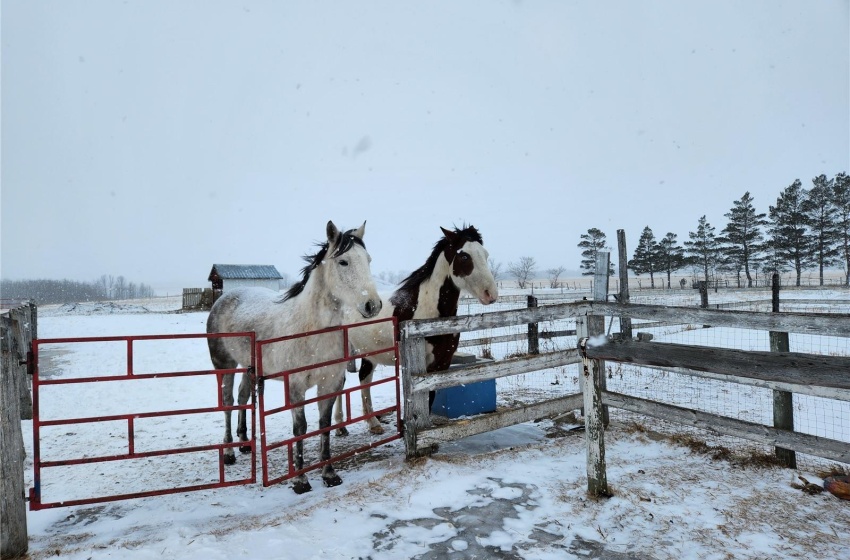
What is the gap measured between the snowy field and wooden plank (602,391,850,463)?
0.43 metres

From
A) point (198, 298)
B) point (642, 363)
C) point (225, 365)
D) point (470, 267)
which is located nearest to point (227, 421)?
point (225, 365)

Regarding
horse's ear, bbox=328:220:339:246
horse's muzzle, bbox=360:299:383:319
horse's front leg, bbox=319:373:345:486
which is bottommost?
horse's front leg, bbox=319:373:345:486

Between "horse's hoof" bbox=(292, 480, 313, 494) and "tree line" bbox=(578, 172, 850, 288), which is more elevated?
"tree line" bbox=(578, 172, 850, 288)

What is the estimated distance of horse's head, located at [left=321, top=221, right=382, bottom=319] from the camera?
154 inches

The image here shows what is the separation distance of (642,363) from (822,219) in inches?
2145

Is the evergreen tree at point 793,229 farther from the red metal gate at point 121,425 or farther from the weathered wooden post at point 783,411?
Answer: the red metal gate at point 121,425

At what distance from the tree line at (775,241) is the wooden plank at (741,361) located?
42.6 metres

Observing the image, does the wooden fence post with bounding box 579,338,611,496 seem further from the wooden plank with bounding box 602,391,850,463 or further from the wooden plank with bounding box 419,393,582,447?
the wooden plank with bounding box 419,393,582,447

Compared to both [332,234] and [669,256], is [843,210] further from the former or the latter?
A: [332,234]

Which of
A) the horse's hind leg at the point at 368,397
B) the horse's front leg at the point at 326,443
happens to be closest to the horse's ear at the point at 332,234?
the horse's front leg at the point at 326,443

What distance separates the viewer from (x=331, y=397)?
4.29 m

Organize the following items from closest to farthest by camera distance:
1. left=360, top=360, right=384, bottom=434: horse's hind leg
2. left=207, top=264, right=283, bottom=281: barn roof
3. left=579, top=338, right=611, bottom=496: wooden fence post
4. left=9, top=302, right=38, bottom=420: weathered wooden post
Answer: left=9, top=302, right=38, bottom=420: weathered wooden post → left=579, top=338, right=611, bottom=496: wooden fence post → left=360, top=360, right=384, bottom=434: horse's hind leg → left=207, top=264, right=283, bottom=281: barn roof

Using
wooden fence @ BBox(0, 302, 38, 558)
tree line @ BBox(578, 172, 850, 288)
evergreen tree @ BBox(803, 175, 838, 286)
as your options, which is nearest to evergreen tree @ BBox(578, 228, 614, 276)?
tree line @ BBox(578, 172, 850, 288)

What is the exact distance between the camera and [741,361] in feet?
9.29
